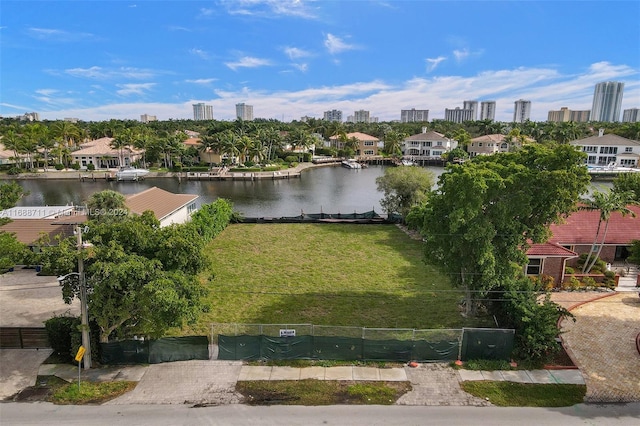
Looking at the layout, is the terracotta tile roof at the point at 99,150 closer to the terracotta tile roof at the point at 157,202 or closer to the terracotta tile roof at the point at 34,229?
the terracotta tile roof at the point at 157,202

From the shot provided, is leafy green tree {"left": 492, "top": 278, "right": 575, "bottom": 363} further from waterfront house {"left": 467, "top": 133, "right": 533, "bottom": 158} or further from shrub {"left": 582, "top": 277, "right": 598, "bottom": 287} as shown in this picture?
waterfront house {"left": 467, "top": 133, "right": 533, "bottom": 158}

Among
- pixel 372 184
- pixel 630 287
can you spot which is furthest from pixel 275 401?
pixel 372 184

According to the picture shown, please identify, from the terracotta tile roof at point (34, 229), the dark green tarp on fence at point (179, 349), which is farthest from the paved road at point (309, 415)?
the terracotta tile roof at point (34, 229)

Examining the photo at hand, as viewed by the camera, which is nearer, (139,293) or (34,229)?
(139,293)

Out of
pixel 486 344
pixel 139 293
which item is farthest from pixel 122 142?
pixel 486 344

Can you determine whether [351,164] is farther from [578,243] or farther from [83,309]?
[83,309]

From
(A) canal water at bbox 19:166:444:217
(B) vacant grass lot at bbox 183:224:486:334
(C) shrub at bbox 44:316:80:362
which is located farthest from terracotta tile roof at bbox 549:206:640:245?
(C) shrub at bbox 44:316:80:362
